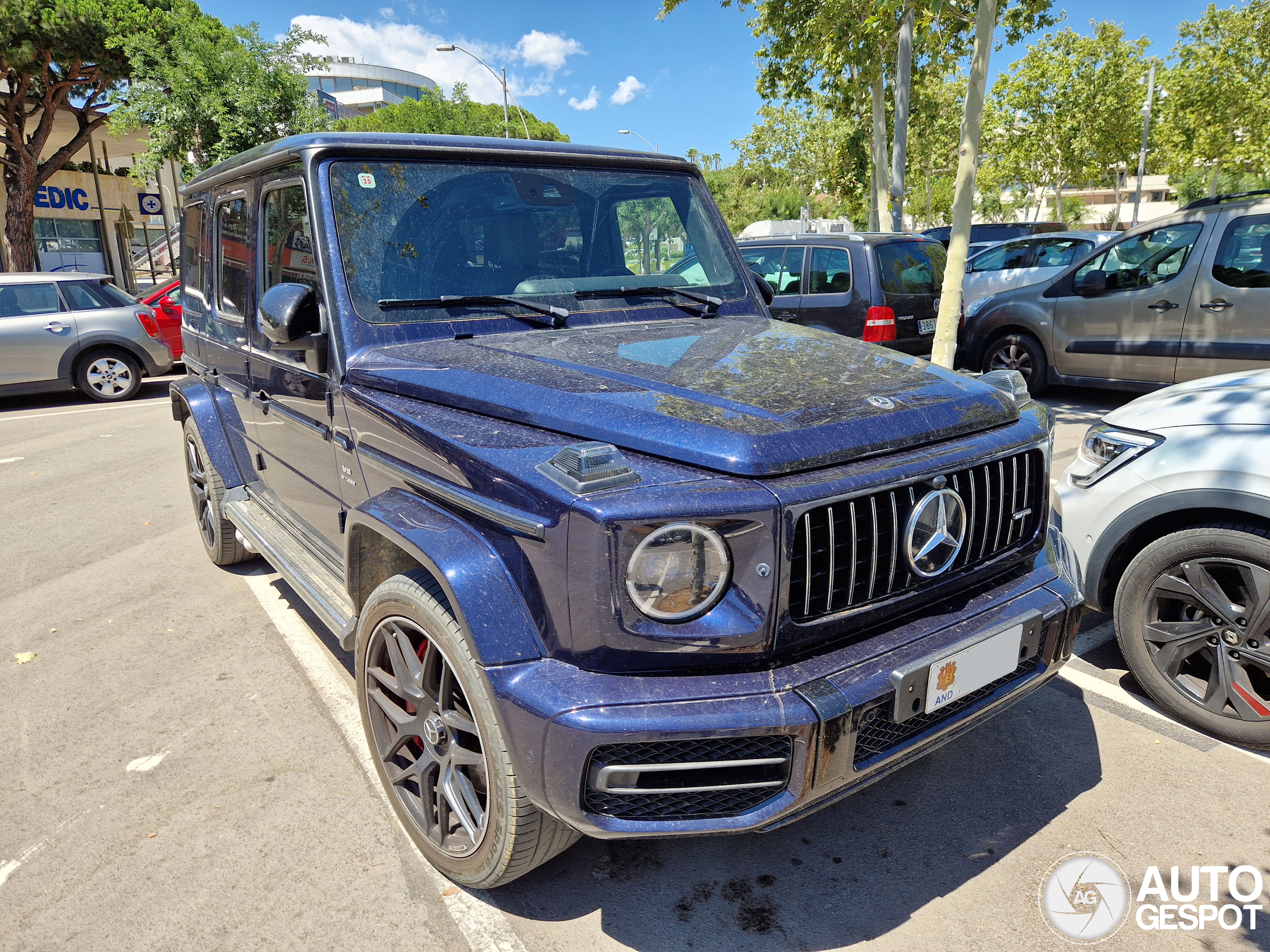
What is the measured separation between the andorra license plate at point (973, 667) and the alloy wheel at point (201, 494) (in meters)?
4.07

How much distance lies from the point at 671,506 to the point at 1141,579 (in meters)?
2.16

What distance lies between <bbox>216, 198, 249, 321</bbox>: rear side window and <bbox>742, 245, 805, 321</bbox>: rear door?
17.6 feet

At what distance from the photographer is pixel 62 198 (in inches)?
979

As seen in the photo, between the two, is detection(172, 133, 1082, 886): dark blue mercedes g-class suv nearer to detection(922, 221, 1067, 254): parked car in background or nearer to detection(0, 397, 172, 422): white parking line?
detection(0, 397, 172, 422): white parking line

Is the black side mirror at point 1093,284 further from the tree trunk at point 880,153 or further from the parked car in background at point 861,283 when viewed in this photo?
the tree trunk at point 880,153

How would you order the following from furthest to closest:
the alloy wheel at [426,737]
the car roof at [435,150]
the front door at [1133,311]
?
the front door at [1133,311], the car roof at [435,150], the alloy wheel at [426,737]

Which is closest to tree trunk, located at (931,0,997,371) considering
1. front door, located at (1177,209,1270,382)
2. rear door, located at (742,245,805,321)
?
rear door, located at (742,245,805,321)

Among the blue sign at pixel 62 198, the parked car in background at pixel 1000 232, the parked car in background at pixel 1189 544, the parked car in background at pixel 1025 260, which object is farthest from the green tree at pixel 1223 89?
the blue sign at pixel 62 198

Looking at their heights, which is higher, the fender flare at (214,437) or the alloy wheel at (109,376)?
the fender flare at (214,437)


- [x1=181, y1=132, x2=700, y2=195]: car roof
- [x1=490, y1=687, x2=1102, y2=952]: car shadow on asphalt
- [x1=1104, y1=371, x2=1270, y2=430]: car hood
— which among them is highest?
[x1=181, y1=132, x2=700, y2=195]: car roof

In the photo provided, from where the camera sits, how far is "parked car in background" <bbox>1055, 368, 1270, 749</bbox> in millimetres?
2820

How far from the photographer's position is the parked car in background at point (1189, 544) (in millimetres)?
2820

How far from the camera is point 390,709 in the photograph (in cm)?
251

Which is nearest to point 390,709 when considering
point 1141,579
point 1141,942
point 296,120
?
point 1141,942
